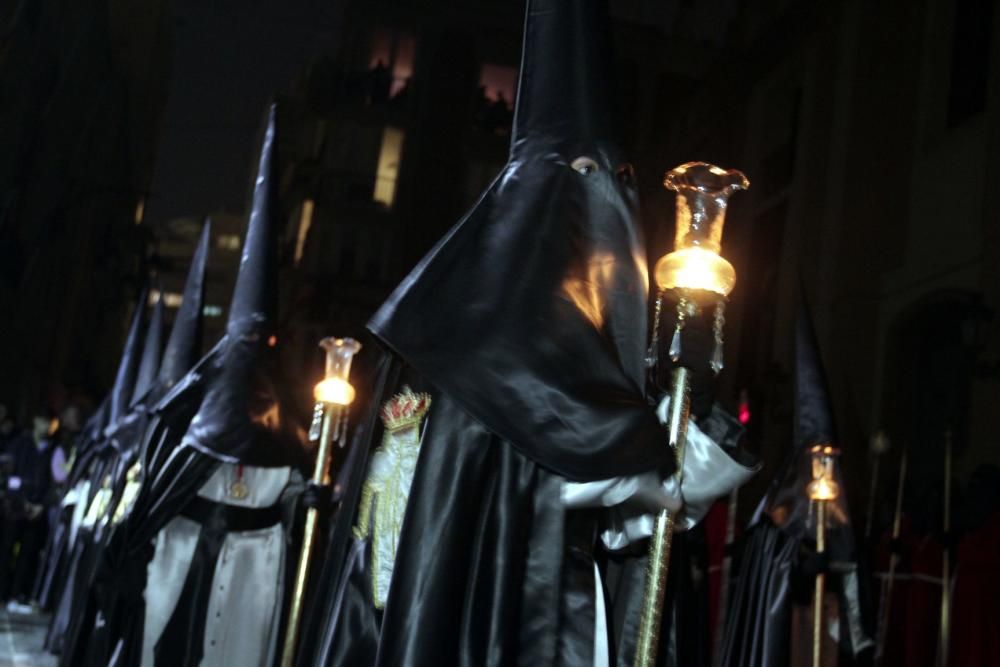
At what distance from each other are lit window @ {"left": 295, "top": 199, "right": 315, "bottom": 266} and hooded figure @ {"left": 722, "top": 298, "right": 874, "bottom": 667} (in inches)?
1039

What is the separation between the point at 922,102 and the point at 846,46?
266 centimetres

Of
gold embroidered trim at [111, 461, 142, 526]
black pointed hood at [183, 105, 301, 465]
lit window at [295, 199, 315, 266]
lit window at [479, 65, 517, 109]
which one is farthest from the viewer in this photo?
lit window at [295, 199, 315, 266]

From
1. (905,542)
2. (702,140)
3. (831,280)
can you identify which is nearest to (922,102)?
(831,280)

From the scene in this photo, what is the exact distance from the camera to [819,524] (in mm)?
7684

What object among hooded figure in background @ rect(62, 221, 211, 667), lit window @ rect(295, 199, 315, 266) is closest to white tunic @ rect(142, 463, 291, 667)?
hooded figure in background @ rect(62, 221, 211, 667)

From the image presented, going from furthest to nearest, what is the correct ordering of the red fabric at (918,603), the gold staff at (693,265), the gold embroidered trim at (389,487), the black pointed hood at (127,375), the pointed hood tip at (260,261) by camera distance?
the black pointed hood at (127,375) < the red fabric at (918,603) < the pointed hood tip at (260,261) < the gold embroidered trim at (389,487) < the gold staff at (693,265)

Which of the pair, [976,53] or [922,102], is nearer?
[976,53]

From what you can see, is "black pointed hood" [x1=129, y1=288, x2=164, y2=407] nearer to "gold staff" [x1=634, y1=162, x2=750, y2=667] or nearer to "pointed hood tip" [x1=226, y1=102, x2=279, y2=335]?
"pointed hood tip" [x1=226, y1=102, x2=279, y2=335]

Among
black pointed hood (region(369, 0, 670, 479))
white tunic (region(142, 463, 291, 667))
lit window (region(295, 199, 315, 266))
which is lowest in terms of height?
white tunic (region(142, 463, 291, 667))

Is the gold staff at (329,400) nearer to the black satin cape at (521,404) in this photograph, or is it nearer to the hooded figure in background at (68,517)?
the black satin cape at (521,404)

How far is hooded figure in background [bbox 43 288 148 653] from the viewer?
35.2ft

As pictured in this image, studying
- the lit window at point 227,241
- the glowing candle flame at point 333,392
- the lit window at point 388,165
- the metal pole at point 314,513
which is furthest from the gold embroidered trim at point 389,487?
the lit window at point 227,241

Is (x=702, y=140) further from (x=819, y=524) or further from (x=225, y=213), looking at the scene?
(x=225, y=213)

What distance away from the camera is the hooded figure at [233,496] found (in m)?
6.77
